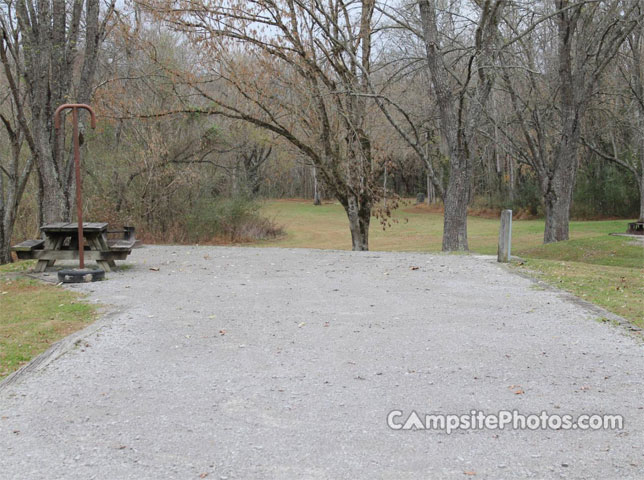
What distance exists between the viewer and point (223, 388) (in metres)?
4.34

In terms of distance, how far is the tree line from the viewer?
540 inches

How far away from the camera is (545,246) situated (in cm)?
1806

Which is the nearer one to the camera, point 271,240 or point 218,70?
point 218,70

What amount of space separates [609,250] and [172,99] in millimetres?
13548

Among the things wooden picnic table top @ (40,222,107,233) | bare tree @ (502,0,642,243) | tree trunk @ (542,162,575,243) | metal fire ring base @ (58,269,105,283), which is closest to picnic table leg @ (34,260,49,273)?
wooden picnic table top @ (40,222,107,233)

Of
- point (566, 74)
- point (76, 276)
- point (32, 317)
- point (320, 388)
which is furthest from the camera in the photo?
point (566, 74)

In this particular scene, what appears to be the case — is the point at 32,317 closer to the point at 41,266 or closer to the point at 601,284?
the point at 41,266

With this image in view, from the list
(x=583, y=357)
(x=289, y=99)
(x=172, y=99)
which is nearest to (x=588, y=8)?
(x=289, y=99)

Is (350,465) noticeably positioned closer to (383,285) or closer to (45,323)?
(45,323)

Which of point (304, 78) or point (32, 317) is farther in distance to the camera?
point (304, 78)

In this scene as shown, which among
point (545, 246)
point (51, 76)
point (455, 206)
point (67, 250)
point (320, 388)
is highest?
point (51, 76)

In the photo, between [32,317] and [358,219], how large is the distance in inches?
482

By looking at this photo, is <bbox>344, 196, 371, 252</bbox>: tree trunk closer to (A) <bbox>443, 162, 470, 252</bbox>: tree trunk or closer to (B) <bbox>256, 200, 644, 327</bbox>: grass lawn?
(B) <bbox>256, 200, 644, 327</bbox>: grass lawn

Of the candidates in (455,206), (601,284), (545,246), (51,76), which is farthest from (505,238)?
(51,76)
